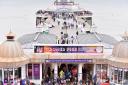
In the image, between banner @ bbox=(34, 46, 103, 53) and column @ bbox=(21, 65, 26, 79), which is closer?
column @ bbox=(21, 65, 26, 79)

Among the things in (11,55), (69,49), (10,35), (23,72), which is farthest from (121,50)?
(10,35)

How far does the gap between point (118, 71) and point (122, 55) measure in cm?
89

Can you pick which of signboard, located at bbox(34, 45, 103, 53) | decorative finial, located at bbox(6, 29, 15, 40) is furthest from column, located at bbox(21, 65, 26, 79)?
decorative finial, located at bbox(6, 29, 15, 40)

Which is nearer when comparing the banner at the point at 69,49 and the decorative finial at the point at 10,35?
the decorative finial at the point at 10,35

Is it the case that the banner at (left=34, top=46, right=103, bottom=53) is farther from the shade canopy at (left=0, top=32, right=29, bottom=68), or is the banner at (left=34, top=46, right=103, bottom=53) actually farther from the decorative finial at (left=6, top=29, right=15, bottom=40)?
the decorative finial at (left=6, top=29, right=15, bottom=40)

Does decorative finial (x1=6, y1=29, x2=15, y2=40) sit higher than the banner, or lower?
higher

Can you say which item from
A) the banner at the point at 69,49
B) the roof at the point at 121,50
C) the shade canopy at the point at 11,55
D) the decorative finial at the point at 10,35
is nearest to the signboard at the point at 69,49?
the banner at the point at 69,49

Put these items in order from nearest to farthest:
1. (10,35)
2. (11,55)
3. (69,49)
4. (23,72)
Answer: (11,55), (10,35), (23,72), (69,49)

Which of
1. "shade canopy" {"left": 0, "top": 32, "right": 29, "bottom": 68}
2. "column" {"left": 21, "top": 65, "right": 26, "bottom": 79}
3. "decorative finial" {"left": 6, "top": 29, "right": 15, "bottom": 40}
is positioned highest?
"decorative finial" {"left": 6, "top": 29, "right": 15, "bottom": 40}

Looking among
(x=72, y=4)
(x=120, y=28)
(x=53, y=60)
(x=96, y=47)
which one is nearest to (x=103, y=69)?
(x=96, y=47)

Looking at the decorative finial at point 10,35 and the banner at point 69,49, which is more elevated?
the decorative finial at point 10,35

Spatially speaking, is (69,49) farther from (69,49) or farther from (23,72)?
(23,72)

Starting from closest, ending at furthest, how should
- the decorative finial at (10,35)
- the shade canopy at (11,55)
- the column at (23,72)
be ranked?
1. the shade canopy at (11,55)
2. the decorative finial at (10,35)
3. the column at (23,72)

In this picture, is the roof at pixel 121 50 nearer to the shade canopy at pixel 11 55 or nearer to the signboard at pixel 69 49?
the signboard at pixel 69 49
